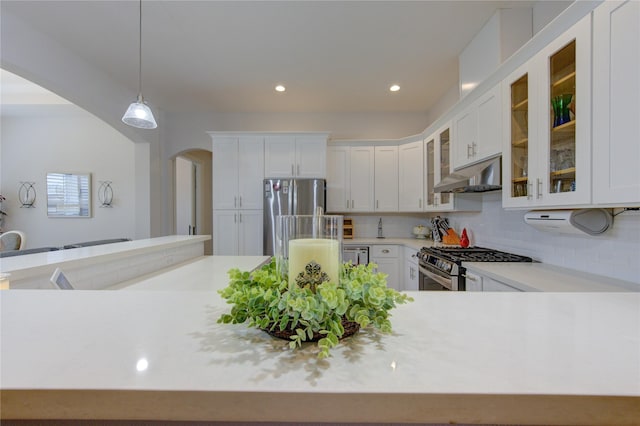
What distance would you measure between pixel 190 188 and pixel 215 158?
2259 mm

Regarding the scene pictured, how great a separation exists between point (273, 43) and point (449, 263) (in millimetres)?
2492

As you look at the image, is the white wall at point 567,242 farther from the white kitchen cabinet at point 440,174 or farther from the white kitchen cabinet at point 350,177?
the white kitchen cabinet at point 350,177

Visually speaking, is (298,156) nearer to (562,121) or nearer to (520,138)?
(520,138)

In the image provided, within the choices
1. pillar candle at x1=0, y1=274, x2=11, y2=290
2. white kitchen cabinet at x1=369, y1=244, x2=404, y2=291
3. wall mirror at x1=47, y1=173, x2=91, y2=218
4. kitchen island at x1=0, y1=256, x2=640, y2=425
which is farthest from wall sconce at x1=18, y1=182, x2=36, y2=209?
kitchen island at x1=0, y1=256, x2=640, y2=425

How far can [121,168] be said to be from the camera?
499 centimetres

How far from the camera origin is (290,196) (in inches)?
146

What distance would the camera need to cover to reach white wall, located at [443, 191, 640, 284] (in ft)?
4.83

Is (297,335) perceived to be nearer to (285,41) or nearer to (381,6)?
(381,6)

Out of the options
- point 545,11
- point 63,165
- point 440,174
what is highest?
point 545,11

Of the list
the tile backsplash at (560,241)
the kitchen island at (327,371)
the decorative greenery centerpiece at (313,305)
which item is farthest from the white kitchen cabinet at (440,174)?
the decorative greenery centerpiece at (313,305)

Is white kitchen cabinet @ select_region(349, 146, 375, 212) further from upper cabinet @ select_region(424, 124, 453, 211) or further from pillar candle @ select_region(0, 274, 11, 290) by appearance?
pillar candle @ select_region(0, 274, 11, 290)

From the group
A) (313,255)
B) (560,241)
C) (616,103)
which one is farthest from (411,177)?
(313,255)

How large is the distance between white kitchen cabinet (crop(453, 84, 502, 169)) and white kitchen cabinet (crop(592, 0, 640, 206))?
74cm

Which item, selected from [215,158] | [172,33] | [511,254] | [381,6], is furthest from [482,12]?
[215,158]
